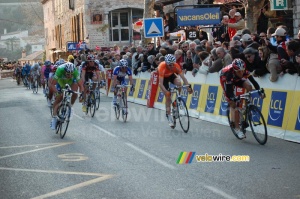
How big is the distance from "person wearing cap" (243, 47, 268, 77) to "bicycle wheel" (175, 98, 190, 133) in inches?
68.7

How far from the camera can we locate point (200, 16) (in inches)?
896

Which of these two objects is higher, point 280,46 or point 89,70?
point 280,46

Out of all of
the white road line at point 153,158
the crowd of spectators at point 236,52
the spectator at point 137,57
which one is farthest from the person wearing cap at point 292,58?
the spectator at point 137,57

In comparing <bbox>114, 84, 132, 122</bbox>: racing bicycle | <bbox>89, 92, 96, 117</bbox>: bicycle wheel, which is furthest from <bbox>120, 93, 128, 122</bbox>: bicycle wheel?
<bbox>89, 92, 96, 117</bbox>: bicycle wheel

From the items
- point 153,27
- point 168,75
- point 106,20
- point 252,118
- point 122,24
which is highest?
point 106,20

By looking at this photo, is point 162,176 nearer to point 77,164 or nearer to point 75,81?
point 77,164

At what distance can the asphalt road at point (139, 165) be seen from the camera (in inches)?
348

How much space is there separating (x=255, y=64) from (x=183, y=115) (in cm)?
201

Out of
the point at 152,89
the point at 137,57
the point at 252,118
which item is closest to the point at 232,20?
the point at 152,89

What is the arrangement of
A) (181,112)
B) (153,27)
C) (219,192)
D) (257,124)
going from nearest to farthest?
1. (219,192)
2. (257,124)
3. (181,112)
4. (153,27)

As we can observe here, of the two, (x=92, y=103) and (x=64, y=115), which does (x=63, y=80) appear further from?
(x=92, y=103)

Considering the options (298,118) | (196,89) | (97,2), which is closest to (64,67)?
(196,89)

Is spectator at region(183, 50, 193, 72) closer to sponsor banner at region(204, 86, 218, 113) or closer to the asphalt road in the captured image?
sponsor banner at region(204, 86, 218, 113)

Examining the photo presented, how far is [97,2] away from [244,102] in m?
41.1
